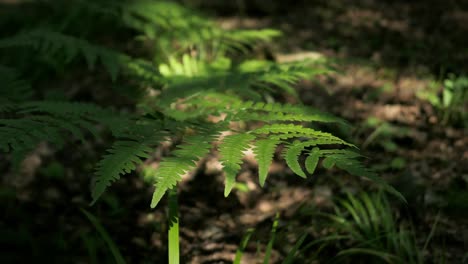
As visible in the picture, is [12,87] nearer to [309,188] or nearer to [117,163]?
[117,163]

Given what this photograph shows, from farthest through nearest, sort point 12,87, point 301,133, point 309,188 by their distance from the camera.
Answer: point 309,188 < point 12,87 < point 301,133

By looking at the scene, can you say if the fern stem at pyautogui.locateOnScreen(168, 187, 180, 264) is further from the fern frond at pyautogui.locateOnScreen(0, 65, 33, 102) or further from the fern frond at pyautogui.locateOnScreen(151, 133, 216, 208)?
the fern frond at pyautogui.locateOnScreen(0, 65, 33, 102)

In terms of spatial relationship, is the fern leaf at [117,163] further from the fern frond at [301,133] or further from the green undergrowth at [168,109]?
the fern frond at [301,133]

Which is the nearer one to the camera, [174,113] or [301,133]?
[301,133]

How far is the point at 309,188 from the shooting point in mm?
2902

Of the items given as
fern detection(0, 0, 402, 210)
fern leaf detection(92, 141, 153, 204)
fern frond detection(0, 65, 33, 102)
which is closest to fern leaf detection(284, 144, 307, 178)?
fern detection(0, 0, 402, 210)

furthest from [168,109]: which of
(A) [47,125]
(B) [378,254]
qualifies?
(B) [378,254]

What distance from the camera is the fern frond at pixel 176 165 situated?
136cm

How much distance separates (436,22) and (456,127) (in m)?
2.09

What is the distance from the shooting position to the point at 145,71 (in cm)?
228

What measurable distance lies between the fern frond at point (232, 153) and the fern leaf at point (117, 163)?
0.91ft

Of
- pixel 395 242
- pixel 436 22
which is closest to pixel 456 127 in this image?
pixel 395 242

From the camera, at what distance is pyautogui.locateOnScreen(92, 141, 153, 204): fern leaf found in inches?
53.1

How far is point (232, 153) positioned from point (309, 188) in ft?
5.02
